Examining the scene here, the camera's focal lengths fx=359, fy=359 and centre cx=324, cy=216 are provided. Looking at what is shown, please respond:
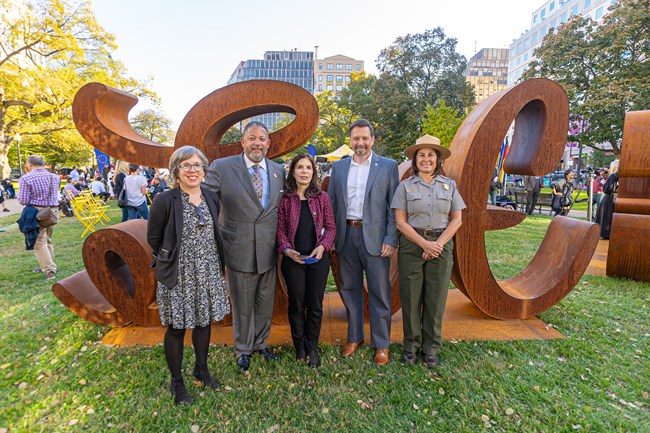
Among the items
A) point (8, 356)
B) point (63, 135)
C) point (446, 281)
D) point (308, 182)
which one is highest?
point (63, 135)

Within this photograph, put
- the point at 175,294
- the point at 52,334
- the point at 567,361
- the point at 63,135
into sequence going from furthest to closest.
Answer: the point at 63,135 → the point at 52,334 → the point at 567,361 → the point at 175,294

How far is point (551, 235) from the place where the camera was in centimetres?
459

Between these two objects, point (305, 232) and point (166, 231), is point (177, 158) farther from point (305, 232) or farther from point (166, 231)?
point (305, 232)

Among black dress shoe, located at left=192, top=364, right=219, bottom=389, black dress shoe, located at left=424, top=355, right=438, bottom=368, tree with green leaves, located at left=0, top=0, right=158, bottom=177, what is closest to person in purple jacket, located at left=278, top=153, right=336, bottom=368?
black dress shoe, located at left=192, top=364, right=219, bottom=389

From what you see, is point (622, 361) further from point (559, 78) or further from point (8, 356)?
point (559, 78)

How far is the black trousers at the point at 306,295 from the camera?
10.2 feet

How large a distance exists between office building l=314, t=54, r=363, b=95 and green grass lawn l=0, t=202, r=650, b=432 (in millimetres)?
107189

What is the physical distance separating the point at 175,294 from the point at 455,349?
2.64 meters

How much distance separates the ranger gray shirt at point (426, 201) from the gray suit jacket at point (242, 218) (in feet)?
3.62

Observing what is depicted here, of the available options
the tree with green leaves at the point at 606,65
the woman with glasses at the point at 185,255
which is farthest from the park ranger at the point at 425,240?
the tree with green leaves at the point at 606,65

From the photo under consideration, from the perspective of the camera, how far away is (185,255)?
8.63 ft

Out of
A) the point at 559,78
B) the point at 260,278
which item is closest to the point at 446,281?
the point at 260,278

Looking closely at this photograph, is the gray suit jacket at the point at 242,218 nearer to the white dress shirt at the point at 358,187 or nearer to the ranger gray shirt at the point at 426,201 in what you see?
the white dress shirt at the point at 358,187

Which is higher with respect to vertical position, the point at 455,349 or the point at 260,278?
the point at 260,278
